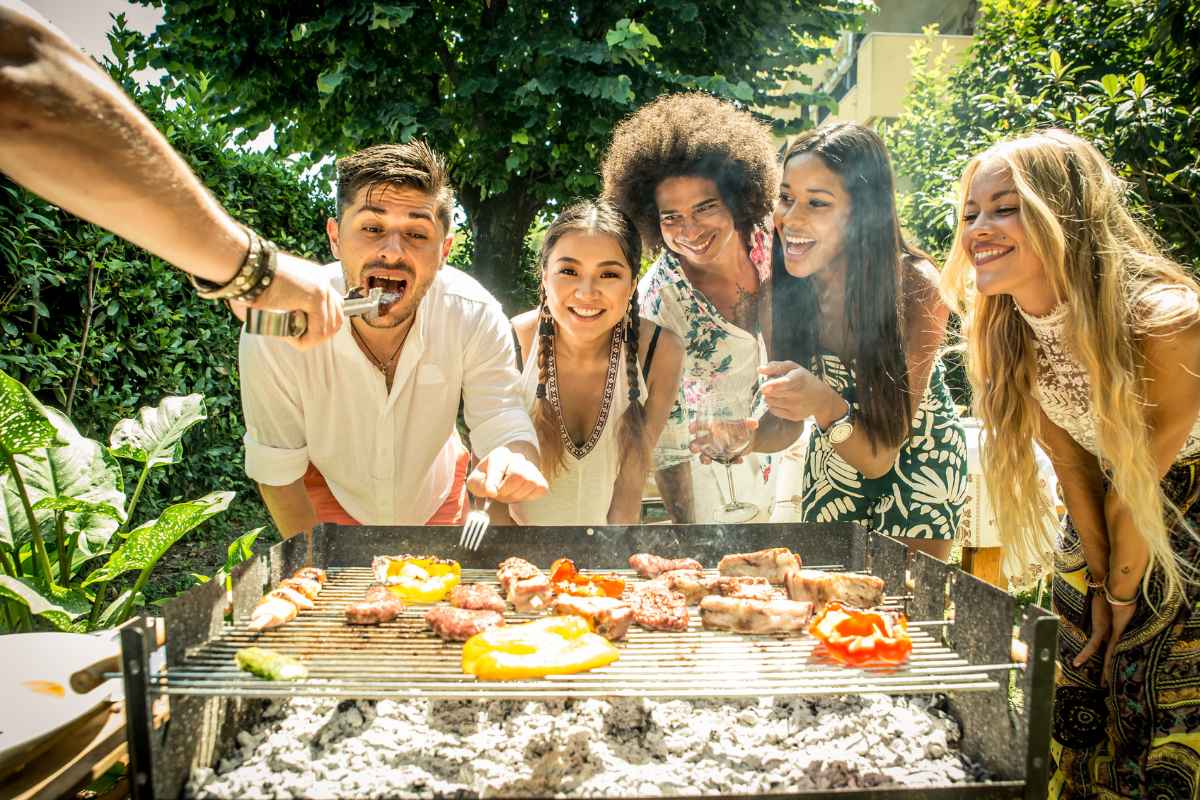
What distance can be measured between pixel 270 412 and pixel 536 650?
6.15ft

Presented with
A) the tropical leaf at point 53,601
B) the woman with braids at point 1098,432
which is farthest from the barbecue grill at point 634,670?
the tropical leaf at point 53,601

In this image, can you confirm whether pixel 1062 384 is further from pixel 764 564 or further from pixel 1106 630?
pixel 764 564

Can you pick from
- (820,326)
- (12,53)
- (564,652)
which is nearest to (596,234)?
(820,326)

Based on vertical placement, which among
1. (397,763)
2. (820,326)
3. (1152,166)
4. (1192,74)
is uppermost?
(1192,74)

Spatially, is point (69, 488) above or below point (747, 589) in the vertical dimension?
above

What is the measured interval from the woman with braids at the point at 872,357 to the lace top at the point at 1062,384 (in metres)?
0.57

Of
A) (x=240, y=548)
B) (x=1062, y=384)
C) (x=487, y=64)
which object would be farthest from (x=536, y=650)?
(x=487, y=64)

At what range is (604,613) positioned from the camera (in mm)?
2148

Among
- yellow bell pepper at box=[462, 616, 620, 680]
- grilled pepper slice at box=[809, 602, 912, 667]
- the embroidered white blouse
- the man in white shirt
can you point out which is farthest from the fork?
grilled pepper slice at box=[809, 602, 912, 667]

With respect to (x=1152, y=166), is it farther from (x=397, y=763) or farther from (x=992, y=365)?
(x=397, y=763)

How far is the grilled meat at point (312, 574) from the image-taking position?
8.02ft

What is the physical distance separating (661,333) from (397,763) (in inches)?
99.9

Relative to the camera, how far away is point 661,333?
3887mm

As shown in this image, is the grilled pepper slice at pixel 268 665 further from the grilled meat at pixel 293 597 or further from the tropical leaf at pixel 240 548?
the tropical leaf at pixel 240 548
